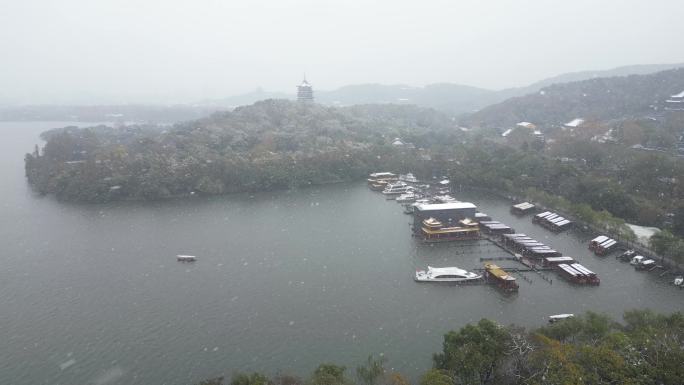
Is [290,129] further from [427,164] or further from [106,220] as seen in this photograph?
[106,220]

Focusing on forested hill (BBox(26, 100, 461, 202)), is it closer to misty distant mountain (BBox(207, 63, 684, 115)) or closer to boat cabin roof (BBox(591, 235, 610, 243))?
boat cabin roof (BBox(591, 235, 610, 243))

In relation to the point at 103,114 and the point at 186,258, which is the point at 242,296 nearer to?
the point at 186,258

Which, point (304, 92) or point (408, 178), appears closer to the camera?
point (408, 178)

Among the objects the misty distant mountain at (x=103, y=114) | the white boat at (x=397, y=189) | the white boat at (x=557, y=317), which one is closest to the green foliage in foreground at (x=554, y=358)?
the white boat at (x=557, y=317)

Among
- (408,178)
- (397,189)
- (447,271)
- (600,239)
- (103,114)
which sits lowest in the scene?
(447,271)

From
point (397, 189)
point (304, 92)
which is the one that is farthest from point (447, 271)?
point (304, 92)
